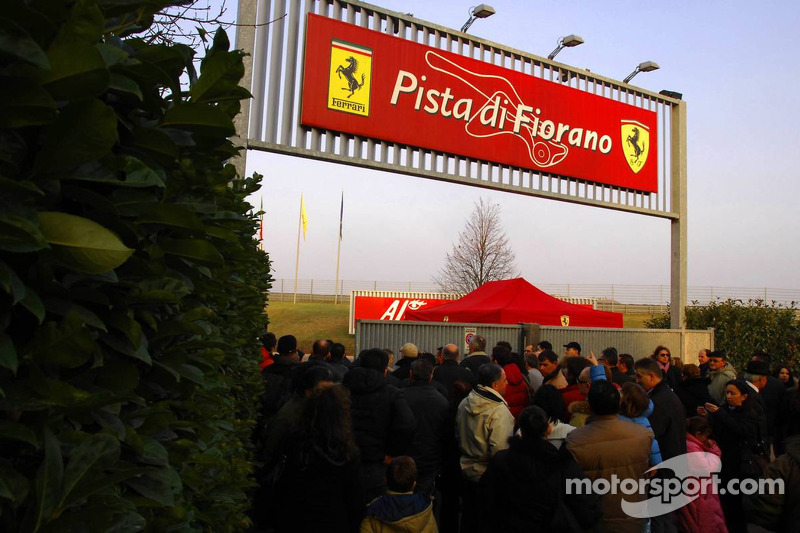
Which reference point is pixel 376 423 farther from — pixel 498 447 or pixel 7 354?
pixel 7 354

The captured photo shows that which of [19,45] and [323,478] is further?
[323,478]

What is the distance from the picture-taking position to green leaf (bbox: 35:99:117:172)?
1084mm

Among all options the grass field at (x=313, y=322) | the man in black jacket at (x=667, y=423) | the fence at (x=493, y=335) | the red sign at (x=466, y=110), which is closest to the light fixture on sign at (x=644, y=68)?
the red sign at (x=466, y=110)

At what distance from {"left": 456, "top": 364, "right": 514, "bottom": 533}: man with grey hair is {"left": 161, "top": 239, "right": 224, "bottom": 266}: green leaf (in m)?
4.05

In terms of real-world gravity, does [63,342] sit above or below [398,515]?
above

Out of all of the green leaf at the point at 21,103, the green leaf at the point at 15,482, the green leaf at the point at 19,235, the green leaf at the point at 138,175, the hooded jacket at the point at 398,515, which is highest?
the green leaf at the point at 21,103

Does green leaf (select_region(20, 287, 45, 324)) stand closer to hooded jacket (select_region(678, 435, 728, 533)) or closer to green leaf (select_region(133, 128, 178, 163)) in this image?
green leaf (select_region(133, 128, 178, 163))

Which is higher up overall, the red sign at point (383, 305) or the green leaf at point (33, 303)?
the red sign at point (383, 305)

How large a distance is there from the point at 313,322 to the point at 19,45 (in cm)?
4072

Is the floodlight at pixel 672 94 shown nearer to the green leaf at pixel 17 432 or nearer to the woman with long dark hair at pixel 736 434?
the woman with long dark hair at pixel 736 434

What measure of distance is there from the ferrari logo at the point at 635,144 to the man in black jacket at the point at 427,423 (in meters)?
10.1

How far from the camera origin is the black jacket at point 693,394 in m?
7.51

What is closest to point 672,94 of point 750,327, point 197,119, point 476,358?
point 750,327

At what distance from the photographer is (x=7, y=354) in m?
0.98
